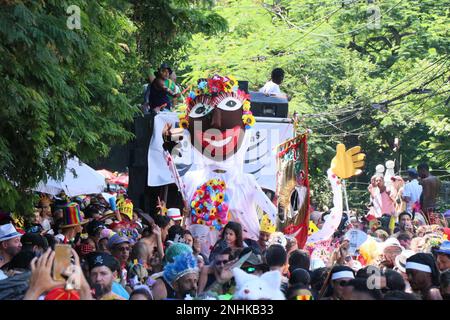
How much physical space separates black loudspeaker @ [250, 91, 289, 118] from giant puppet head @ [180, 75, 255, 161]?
2.64 meters

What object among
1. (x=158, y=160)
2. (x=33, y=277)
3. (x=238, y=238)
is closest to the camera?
(x=33, y=277)

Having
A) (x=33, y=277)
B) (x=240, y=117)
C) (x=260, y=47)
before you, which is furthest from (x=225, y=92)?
(x=260, y=47)

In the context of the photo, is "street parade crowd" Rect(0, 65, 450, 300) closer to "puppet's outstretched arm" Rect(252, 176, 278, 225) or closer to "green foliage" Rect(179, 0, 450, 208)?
"puppet's outstretched arm" Rect(252, 176, 278, 225)

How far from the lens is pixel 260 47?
30.0 meters

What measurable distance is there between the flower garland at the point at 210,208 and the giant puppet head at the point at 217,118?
0.54 metres

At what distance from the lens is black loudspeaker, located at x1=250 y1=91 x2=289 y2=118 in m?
16.5

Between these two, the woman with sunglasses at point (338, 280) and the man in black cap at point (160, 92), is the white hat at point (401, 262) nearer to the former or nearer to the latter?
the woman with sunglasses at point (338, 280)

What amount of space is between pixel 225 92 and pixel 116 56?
1557mm

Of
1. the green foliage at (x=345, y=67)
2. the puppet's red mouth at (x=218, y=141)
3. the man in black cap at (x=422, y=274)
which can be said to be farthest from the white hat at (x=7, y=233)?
the green foliage at (x=345, y=67)

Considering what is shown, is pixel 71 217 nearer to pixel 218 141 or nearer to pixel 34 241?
pixel 218 141

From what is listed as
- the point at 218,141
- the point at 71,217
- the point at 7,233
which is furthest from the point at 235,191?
the point at 7,233

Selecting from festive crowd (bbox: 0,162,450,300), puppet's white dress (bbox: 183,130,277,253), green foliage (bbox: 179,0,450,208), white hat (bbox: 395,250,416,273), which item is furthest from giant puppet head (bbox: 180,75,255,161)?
green foliage (bbox: 179,0,450,208)

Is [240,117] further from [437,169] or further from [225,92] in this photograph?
[437,169]
